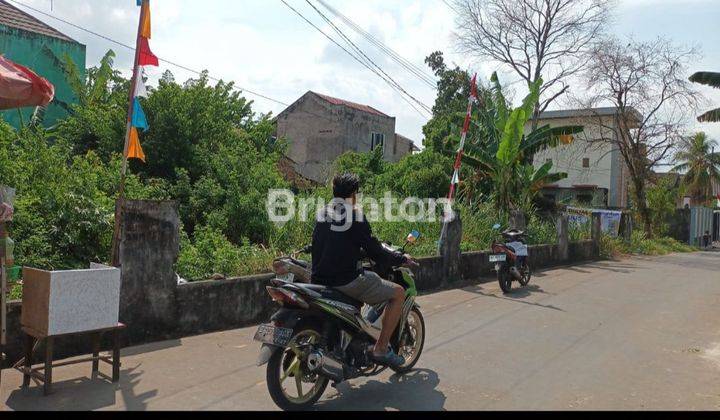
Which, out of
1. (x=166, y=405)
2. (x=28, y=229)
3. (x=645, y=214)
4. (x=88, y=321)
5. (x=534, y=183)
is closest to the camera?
(x=166, y=405)

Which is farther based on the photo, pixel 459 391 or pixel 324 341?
pixel 459 391

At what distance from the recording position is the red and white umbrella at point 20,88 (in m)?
4.83

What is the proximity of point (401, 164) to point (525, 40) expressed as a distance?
1198 centimetres

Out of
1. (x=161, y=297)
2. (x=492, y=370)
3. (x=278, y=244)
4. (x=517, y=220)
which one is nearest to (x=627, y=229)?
(x=517, y=220)

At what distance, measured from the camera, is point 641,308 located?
9695mm

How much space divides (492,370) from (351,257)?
201cm

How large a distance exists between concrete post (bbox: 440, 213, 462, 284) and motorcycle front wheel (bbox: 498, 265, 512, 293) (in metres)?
0.97

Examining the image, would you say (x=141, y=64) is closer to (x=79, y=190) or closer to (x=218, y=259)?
(x=79, y=190)

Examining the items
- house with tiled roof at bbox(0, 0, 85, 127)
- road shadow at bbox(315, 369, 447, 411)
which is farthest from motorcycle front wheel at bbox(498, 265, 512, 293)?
house with tiled roof at bbox(0, 0, 85, 127)

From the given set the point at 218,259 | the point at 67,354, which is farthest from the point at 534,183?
the point at 67,354

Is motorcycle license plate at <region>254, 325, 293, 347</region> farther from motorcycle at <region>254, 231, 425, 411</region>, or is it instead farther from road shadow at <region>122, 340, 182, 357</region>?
road shadow at <region>122, 340, 182, 357</region>

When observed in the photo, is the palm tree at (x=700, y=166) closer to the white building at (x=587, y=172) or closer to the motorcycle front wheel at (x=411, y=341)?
the white building at (x=587, y=172)

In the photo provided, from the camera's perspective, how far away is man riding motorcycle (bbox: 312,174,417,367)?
188 inches

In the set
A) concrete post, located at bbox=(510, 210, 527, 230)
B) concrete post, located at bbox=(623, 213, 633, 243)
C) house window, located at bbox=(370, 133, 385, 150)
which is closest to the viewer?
concrete post, located at bbox=(510, 210, 527, 230)
